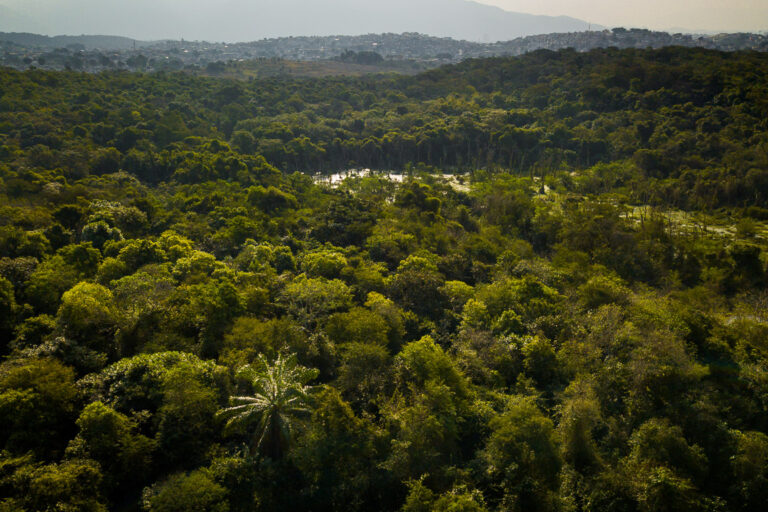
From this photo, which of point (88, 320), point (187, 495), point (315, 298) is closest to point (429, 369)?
point (315, 298)

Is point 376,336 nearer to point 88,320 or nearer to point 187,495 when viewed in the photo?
point 187,495

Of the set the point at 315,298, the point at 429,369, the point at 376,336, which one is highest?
the point at 315,298

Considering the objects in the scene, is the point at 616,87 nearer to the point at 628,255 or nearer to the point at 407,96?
the point at 407,96

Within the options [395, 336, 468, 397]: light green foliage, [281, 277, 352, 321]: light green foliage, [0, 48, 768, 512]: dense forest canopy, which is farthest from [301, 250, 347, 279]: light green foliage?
[395, 336, 468, 397]: light green foliage

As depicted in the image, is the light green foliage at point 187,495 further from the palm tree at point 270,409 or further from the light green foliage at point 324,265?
the light green foliage at point 324,265

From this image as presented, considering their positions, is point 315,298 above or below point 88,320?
below

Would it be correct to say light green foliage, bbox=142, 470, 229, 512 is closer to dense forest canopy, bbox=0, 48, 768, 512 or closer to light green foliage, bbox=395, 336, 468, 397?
dense forest canopy, bbox=0, 48, 768, 512
